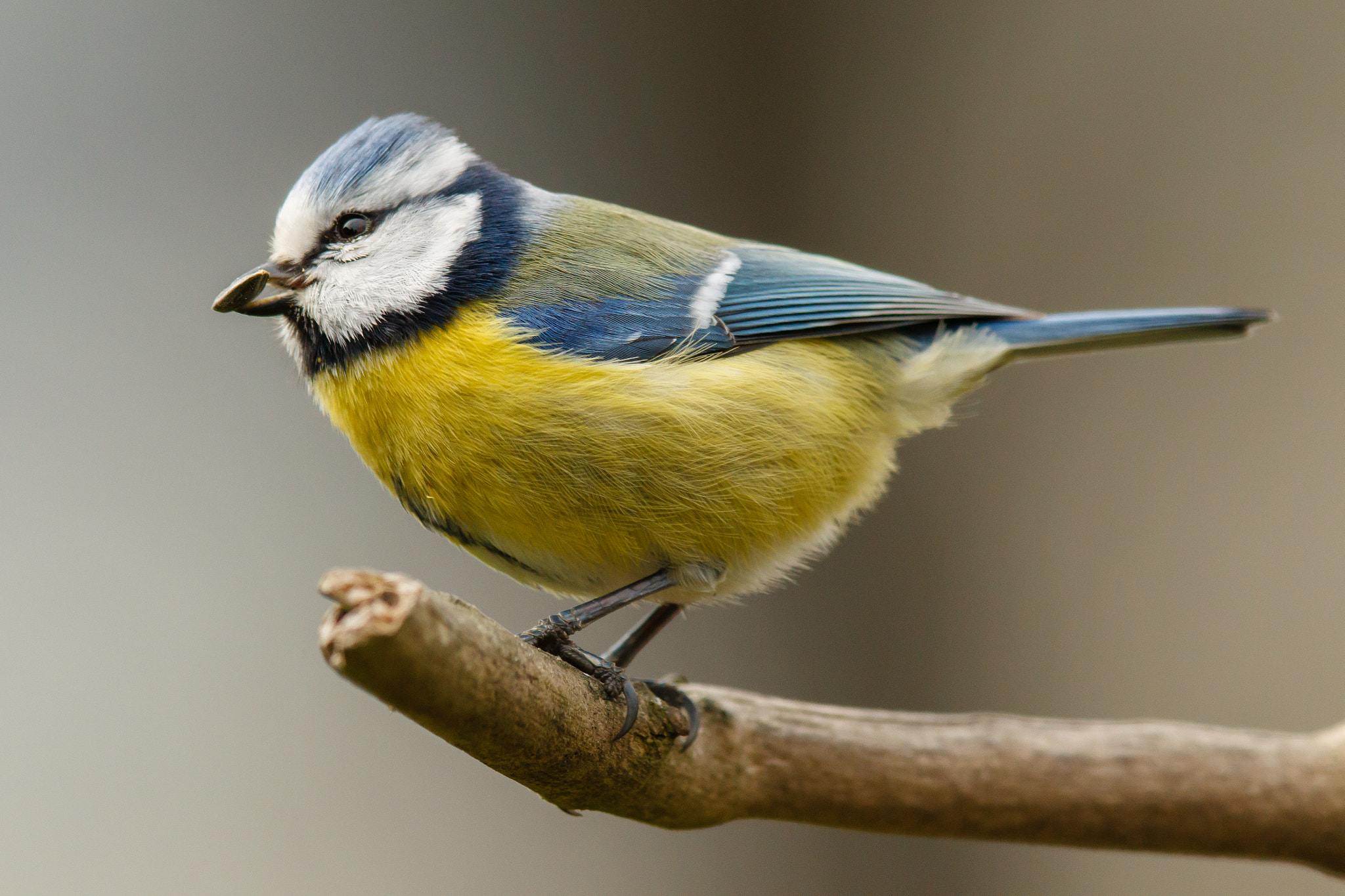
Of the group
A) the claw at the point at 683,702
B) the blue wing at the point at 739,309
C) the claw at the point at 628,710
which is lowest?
the claw at the point at 683,702

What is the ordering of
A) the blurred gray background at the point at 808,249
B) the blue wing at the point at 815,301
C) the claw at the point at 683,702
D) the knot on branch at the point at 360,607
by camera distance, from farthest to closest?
the blurred gray background at the point at 808,249, the blue wing at the point at 815,301, the claw at the point at 683,702, the knot on branch at the point at 360,607

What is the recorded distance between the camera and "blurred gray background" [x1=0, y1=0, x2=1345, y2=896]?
7.43 feet

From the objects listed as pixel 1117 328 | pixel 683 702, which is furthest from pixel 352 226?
pixel 1117 328

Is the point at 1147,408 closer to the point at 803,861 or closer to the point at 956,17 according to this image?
the point at 956,17

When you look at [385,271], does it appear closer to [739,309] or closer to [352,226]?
[352,226]

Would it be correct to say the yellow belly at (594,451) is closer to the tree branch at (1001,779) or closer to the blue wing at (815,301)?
the blue wing at (815,301)

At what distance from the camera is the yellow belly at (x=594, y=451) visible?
4.03 ft

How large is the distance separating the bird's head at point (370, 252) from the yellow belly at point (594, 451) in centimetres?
4

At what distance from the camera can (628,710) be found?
3.82 ft

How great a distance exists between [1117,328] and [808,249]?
118 centimetres

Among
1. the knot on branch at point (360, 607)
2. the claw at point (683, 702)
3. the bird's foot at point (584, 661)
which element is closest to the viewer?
the knot on branch at point (360, 607)

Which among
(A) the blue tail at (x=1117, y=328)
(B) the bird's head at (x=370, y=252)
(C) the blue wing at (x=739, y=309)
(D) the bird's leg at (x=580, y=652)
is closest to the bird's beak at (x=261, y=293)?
(B) the bird's head at (x=370, y=252)

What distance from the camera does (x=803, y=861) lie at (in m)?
2.33

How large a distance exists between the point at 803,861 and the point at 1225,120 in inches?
78.3
